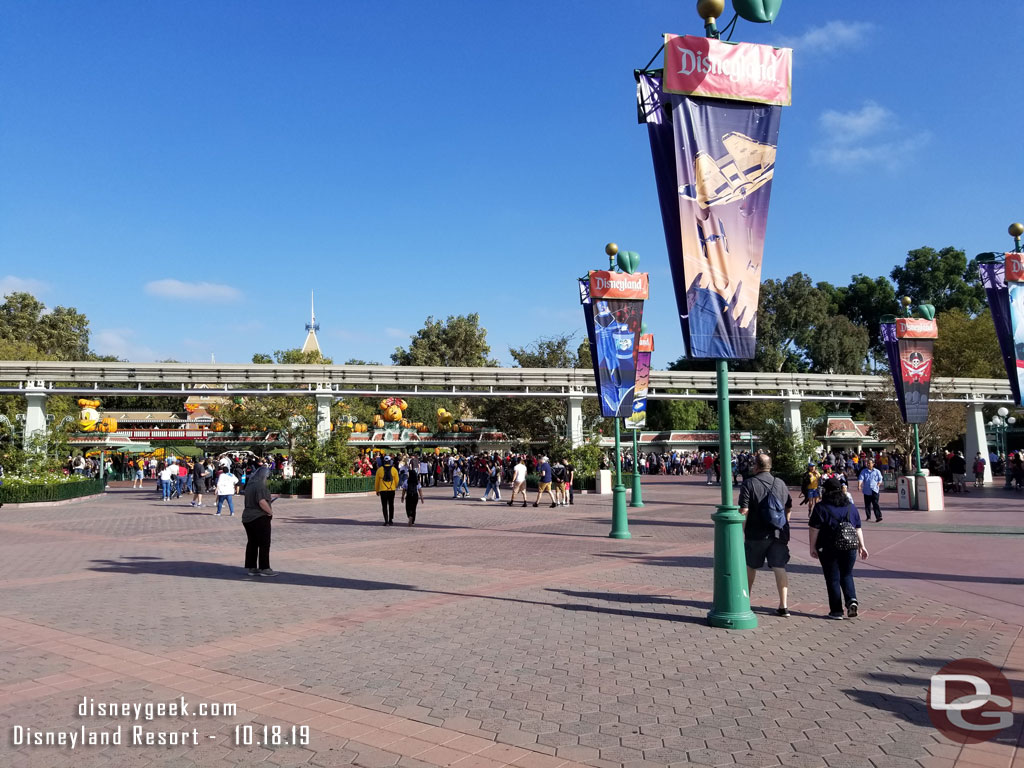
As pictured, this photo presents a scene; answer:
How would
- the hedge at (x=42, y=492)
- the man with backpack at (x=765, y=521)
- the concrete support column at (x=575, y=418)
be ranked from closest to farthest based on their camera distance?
1. the man with backpack at (x=765, y=521)
2. the hedge at (x=42, y=492)
3. the concrete support column at (x=575, y=418)

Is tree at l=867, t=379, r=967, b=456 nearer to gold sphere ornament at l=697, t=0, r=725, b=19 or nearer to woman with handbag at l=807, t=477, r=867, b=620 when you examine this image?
woman with handbag at l=807, t=477, r=867, b=620

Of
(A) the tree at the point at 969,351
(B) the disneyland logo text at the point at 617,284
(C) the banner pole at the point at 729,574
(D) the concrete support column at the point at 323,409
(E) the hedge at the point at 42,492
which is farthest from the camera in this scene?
(A) the tree at the point at 969,351

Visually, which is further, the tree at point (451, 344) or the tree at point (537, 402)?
the tree at point (451, 344)

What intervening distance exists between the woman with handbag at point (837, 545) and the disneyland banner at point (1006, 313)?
40.2ft

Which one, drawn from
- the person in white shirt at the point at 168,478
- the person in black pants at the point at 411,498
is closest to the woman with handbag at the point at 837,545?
the person in black pants at the point at 411,498

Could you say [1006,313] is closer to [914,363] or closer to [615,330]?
[914,363]

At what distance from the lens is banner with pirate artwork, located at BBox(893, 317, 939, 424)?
808 inches

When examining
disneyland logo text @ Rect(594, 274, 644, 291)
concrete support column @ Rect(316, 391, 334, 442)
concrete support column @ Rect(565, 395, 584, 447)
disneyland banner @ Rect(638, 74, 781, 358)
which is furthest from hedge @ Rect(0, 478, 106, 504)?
disneyland banner @ Rect(638, 74, 781, 358)

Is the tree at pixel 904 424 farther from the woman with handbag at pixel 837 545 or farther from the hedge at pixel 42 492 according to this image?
the hedge at pixel 42 492

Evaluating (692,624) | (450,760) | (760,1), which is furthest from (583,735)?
(760,1)

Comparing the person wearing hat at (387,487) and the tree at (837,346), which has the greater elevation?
the tree at (837,346)

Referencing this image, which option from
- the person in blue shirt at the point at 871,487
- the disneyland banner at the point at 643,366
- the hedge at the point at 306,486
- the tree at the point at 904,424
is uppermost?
the disneyland banner at the point at 643,366

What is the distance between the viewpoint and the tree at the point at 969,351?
180 ft

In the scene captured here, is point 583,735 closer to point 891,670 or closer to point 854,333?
point 891,670
